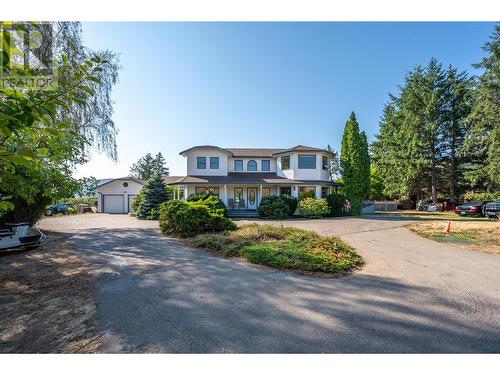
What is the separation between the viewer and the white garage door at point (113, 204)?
3222cm

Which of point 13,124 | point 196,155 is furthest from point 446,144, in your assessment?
point 13,124

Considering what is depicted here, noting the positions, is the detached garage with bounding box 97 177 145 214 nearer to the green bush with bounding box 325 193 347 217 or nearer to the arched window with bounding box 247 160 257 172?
the arched window with bounding box 247 160 257 172

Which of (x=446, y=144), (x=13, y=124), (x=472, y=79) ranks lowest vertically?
(x=13, y=124)

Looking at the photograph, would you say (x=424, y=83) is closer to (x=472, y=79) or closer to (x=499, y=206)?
(x=472, y=79)

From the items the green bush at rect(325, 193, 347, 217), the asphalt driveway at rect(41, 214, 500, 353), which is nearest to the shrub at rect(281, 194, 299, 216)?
the green bush at rect(325, 193, 347, 217)

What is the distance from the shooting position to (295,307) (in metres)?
3.70

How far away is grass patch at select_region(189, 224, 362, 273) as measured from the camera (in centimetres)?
571

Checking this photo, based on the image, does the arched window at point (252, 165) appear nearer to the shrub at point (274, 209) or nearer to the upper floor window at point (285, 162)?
the upper floor window at point (285, 162)

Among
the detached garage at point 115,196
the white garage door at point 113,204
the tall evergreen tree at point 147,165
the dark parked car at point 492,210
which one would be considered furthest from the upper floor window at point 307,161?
the tall evergreen tree at point 147,165

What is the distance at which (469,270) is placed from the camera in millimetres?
5645

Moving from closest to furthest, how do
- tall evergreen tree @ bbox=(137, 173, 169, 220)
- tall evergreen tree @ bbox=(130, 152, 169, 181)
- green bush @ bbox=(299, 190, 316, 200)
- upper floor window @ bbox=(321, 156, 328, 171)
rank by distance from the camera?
tall evergreen tree @ bbox=(137, 173, 169, 220) → green bush @ bbox=(299, 190, 316, 200) → upper floor window @ bbox=(321, 156, 328, 171) → tall evergreen tree @ bbox=(130, 152, 169, 181)

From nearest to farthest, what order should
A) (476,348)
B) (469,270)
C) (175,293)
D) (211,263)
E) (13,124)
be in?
1. (13,124)
2. (476,348)
3. (175,293)
4. (469,270)
5. (211,263)

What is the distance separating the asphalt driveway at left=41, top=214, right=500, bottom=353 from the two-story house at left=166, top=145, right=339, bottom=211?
15272 mm

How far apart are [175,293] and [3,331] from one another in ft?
7.32
